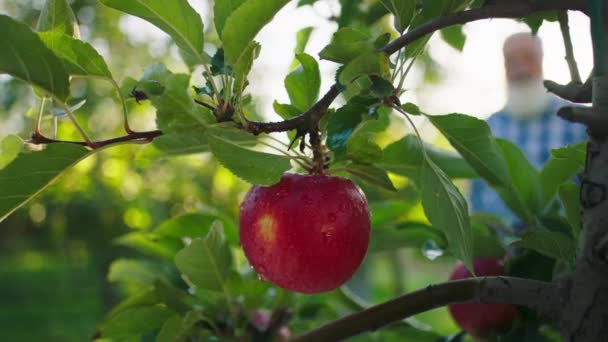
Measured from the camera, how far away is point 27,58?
0.41 m

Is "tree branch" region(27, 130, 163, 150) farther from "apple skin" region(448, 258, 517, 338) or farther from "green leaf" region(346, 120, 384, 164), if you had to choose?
"apple skin" region(448, 258, 517, 338)

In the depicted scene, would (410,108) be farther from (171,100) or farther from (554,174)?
(554,174)

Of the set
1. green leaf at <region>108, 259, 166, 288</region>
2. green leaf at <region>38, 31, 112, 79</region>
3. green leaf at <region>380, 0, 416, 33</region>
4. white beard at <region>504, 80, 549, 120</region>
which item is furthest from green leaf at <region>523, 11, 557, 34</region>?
white beard at <region>504, 80, 549, 120</region>

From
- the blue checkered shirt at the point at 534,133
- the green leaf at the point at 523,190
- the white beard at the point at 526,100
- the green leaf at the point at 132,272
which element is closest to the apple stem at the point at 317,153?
the green leaf at the point at 523,190

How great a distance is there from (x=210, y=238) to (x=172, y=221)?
0.18 metres

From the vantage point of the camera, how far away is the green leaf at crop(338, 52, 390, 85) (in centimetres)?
40

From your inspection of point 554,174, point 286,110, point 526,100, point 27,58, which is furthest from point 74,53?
point 526,100

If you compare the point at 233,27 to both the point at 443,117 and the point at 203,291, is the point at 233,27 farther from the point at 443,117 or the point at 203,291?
the point at 203,291

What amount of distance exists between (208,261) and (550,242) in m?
0.28

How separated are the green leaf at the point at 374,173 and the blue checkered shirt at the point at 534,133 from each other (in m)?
1.86

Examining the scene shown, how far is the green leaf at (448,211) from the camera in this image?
44 centimetres

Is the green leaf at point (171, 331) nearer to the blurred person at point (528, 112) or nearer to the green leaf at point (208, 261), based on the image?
the green leaf at point (208, 261)

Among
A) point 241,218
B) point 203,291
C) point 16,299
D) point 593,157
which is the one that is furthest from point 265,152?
point 16,299

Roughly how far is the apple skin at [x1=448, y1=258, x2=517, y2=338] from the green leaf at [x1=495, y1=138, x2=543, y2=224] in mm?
56
